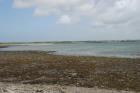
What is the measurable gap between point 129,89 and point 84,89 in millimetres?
2224

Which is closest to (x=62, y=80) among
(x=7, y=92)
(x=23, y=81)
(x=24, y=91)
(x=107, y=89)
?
(x=23, y=81)

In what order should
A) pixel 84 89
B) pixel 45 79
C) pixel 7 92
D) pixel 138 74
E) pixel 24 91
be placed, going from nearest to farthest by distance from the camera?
1. pixel 7 92
2. pixel 24 91
3. pixel 84 89
4. pixel 45 79
5. pixel 138 74

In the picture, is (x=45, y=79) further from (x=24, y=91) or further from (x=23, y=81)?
(x=24, y=91)

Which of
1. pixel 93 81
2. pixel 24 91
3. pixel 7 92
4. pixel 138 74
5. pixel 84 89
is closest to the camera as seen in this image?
pixel 7 92

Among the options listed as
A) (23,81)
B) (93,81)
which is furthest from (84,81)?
(23,81)

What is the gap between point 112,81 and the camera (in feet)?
48.5

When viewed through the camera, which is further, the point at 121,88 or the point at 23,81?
the point at 23,81

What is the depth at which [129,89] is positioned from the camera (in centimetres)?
1273

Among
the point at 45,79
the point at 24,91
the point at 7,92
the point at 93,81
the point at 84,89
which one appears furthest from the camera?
the point at 45,79

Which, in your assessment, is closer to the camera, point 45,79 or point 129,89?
point 129,89

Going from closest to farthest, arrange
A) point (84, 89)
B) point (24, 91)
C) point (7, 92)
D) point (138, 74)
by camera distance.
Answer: point (7, 92)
point (24, 91)
point (84, 89)
point (138, 74)

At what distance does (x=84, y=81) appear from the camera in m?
14.9

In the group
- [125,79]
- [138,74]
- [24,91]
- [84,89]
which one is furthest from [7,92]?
[138,74]

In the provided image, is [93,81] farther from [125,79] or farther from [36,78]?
[36,78]
